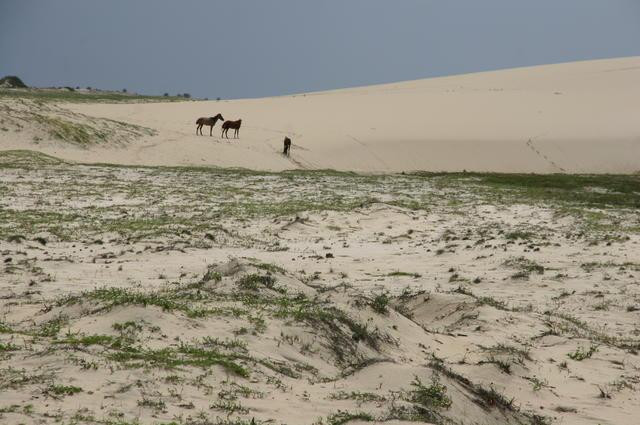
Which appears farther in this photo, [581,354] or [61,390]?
[581,354]

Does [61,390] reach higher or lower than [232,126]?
lower

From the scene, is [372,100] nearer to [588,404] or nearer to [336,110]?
[336,110]

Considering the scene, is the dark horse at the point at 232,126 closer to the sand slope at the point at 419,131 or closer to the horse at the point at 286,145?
the sand slope at the point at 419,131

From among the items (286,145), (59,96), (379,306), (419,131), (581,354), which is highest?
(419,131)

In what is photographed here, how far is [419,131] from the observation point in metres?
45.2

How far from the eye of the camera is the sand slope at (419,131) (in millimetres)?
37000

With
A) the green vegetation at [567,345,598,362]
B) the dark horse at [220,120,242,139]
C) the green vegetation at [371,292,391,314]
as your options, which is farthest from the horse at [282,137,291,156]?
the green vegetation at [567,345,598,362]

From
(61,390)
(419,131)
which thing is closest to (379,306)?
(61,390)

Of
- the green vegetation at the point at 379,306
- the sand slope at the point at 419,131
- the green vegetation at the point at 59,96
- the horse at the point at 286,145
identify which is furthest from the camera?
the green vegetation at the point at 59,96

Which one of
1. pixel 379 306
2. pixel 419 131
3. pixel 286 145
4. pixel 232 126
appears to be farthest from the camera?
pixel 419 131

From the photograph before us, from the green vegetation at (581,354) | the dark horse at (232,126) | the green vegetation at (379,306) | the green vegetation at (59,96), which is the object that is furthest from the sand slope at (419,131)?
the green vegetation at (581,354)

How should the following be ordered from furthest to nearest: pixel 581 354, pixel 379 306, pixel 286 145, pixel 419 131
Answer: pixel 419 131 → pixel 286 145 → pixel 379 306 → pixel 581 354

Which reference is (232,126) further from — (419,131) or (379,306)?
(379,306)

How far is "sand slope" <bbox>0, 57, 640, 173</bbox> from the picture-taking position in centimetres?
3700
